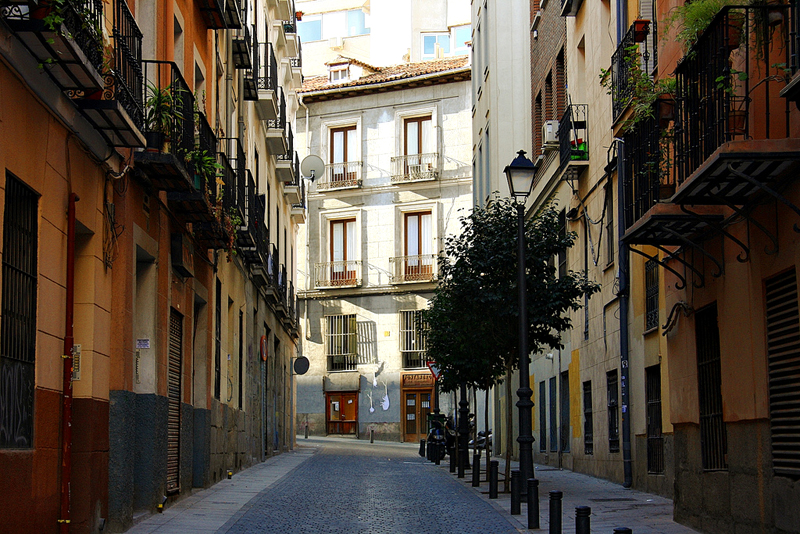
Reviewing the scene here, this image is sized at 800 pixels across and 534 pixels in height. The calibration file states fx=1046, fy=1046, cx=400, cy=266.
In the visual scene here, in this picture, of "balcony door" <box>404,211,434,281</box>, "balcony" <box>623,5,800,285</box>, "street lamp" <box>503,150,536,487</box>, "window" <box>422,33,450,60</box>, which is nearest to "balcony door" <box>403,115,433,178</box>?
"balcony door" <box>404,211,434,281</box>

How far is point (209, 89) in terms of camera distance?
1850 cm

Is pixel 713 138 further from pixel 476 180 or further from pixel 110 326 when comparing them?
pixel 476 180

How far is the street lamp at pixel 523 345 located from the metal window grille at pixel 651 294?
3.17 m

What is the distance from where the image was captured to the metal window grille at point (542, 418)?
2725 centimetres

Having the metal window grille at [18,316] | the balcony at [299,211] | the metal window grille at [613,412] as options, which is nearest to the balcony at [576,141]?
the metal window grille at [613,412]

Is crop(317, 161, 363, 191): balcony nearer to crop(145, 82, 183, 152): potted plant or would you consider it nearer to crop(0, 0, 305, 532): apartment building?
crop(0, 0, 305, 532): apartment building

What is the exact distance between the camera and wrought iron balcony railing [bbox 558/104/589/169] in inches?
868

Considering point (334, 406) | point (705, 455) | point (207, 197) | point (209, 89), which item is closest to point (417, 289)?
point (334, 406)

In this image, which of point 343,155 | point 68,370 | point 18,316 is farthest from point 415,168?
point 18,316

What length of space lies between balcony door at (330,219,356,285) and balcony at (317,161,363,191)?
5.54 ft

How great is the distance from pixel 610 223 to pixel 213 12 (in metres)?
8.17

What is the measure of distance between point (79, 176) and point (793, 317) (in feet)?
22.4

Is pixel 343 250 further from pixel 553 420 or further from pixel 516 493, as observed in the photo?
pixel 516 493

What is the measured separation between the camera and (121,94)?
35.1 feet
